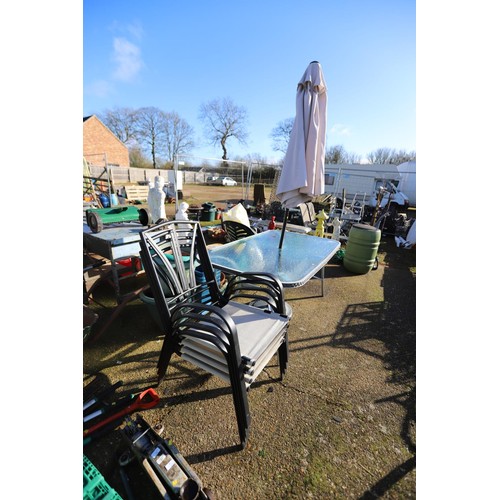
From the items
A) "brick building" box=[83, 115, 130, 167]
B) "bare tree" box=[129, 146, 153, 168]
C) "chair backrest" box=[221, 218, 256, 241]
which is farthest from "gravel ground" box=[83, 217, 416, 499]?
"bare tree" box=[129, 146, 153, 168]

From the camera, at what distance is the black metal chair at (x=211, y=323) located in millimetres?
1403

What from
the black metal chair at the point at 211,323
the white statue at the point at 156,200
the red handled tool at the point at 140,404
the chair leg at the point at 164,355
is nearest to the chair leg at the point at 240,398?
the black metal chair at the point at 211,323

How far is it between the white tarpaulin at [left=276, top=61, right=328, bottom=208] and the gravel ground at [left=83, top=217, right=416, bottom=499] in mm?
1785

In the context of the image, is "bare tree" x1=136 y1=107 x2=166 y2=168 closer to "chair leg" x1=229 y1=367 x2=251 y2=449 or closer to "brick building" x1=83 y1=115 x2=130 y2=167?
"brick building" x1=83 y1=115 x2=130 y2=167

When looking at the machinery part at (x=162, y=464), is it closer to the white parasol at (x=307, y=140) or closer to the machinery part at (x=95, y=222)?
the machinery part at (x=95, y=222)

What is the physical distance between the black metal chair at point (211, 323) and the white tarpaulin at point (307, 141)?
134 cm

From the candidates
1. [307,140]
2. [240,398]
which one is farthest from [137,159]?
[240,398]

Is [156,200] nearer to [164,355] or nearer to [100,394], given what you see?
[164,355]

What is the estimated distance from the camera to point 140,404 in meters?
1.77

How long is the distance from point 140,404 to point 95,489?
70 centimetres
